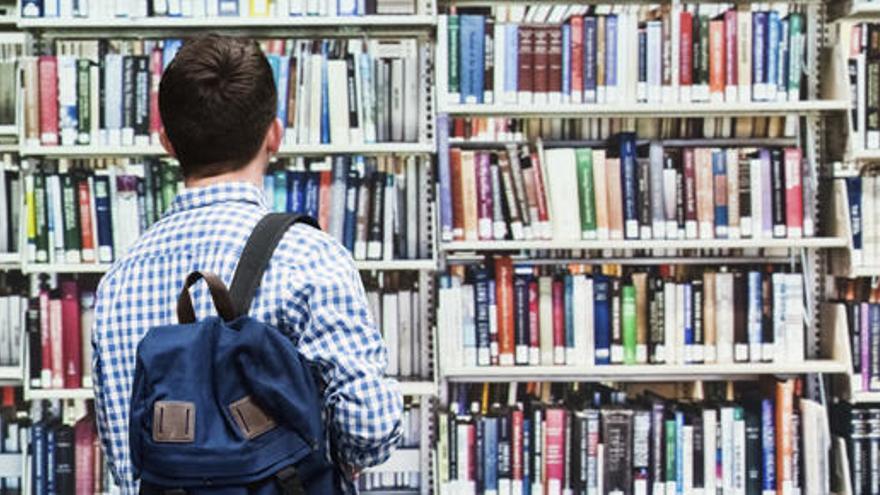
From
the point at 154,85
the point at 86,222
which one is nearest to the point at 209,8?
the point at 154,85

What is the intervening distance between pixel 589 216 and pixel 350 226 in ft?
2.33

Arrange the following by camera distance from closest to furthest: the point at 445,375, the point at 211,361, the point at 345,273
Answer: the point at 211,361 → the point at 345,273 → the point at 445,375

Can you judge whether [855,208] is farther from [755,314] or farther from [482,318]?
[482,318]

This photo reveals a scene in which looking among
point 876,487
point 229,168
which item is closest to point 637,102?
point 876,487

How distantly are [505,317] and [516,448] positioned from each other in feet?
1.27

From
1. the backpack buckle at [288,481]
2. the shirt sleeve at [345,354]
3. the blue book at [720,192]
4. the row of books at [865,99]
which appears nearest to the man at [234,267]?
the shirt sleeve at [345,354]

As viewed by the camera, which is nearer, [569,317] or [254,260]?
[254,260]

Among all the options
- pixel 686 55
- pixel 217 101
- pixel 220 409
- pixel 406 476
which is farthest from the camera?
pixel 406 476

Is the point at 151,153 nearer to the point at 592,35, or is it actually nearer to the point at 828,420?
the point at 592,35

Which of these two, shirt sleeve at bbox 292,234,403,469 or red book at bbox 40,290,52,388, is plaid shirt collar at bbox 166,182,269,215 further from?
red book at bbox 40,290,52,388

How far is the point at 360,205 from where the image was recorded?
3.07m

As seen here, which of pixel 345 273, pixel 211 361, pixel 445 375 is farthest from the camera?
pixel 445 375

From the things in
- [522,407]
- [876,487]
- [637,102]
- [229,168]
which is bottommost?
[876,487]

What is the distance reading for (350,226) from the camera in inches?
121
